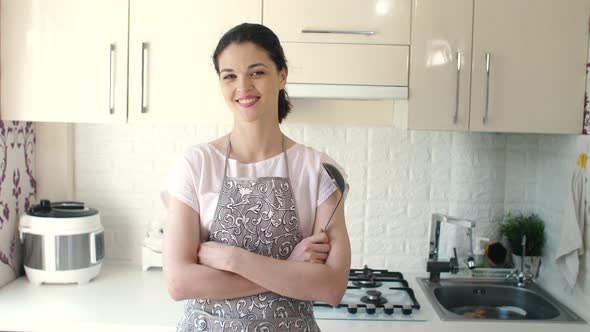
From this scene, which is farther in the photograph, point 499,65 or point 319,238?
point 499,65

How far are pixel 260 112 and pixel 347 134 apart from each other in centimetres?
116

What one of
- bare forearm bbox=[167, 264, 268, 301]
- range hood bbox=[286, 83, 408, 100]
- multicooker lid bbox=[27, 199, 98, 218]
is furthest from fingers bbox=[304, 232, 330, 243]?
multicooker lid bbox=[27, 199, 98, 218]

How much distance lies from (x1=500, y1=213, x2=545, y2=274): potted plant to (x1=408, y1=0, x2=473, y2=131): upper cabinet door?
2.10 feet

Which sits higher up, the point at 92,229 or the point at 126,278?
the point at 92,229

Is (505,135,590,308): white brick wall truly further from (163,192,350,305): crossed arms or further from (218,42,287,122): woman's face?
(218,42,287,122): woman's face

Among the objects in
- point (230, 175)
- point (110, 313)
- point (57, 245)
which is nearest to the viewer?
point (230, 175)

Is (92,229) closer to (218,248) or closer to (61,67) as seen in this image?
(61,67)

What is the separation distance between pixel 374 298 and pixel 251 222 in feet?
2.88

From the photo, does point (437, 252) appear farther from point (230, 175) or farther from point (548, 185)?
point (230, 175)

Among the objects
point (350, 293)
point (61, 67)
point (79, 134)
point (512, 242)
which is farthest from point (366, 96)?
point (79, 134)

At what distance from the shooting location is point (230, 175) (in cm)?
139

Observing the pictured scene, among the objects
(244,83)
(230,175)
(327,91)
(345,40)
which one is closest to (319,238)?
(230,175)

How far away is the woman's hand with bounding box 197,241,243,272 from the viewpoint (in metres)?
1.30

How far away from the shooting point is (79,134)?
2.51 metres
